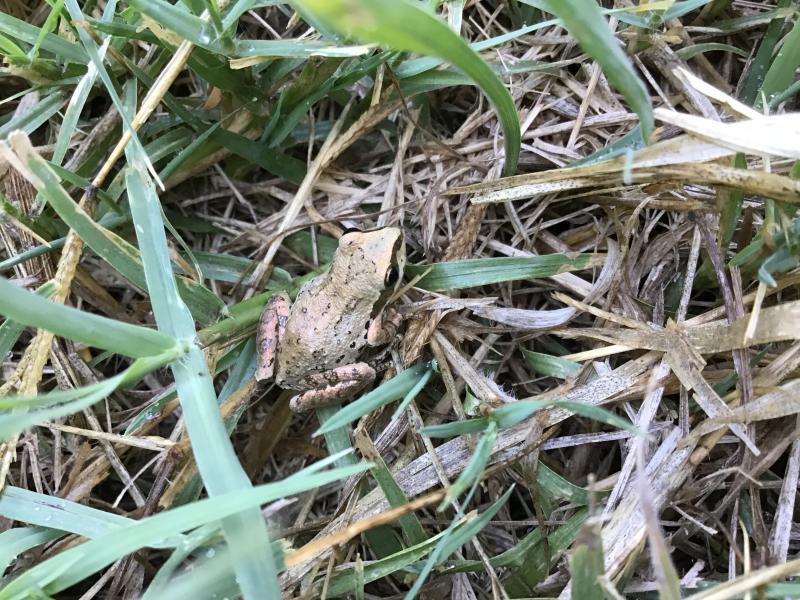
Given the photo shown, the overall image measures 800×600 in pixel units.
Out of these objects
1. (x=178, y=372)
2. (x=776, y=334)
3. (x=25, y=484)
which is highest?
(x=178, y=372)

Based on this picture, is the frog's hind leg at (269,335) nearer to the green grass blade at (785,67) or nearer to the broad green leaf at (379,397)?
the broad green leaf at (379,397)

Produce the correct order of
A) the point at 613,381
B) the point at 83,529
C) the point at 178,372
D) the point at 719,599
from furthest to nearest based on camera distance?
the point at 613,381, the point at 83,529, the point at 178,372, the point at 719,599

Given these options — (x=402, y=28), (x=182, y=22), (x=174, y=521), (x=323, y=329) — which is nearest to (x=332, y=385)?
(x=323, y=329)

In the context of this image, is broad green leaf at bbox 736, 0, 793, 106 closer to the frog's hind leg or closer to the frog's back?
the frog's back

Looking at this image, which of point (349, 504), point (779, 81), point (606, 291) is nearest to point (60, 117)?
point (349, 504)

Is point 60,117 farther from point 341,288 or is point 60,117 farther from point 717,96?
point 717,96

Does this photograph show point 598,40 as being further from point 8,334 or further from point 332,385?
point 8,334
